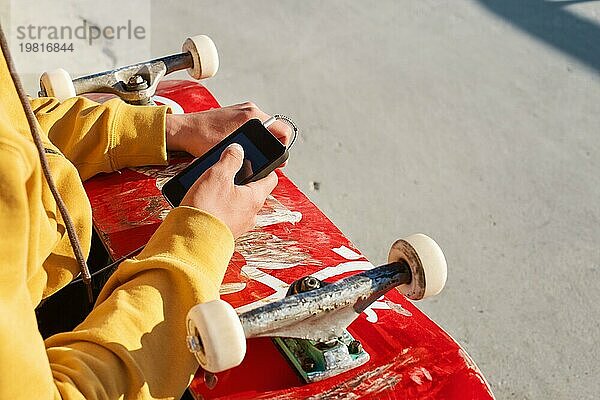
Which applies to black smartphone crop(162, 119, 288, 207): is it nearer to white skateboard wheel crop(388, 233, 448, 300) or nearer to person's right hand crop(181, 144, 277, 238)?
person's right hand crop(181, 144, 277, 238)

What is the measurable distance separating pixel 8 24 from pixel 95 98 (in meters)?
1.25

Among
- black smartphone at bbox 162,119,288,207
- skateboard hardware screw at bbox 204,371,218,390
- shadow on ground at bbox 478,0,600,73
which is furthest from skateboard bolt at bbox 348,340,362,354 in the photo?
shadow on ground at bbox 478,0,600,73

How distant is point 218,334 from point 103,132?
48cm

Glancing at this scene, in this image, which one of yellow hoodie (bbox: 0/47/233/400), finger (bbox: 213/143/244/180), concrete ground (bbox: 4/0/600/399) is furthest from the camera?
concrete ground (bbox: 4/0/600/399)

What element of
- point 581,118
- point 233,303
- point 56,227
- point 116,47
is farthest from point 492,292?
point 116,47

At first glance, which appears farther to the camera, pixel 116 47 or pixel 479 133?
pixel 116 47

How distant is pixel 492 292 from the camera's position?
1.57 metres

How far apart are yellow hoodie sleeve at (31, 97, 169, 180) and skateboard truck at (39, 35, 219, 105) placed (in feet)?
0.16

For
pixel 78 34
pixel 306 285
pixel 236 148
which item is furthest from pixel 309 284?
pixel 78 34

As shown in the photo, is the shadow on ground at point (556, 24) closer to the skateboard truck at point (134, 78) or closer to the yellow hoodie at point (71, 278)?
the skateboard truck at point (134, 78)

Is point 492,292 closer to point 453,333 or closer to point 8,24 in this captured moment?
point 453,333

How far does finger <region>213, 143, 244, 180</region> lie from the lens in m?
0.92

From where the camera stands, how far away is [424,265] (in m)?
0.78

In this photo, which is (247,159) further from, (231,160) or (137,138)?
(137,138)
